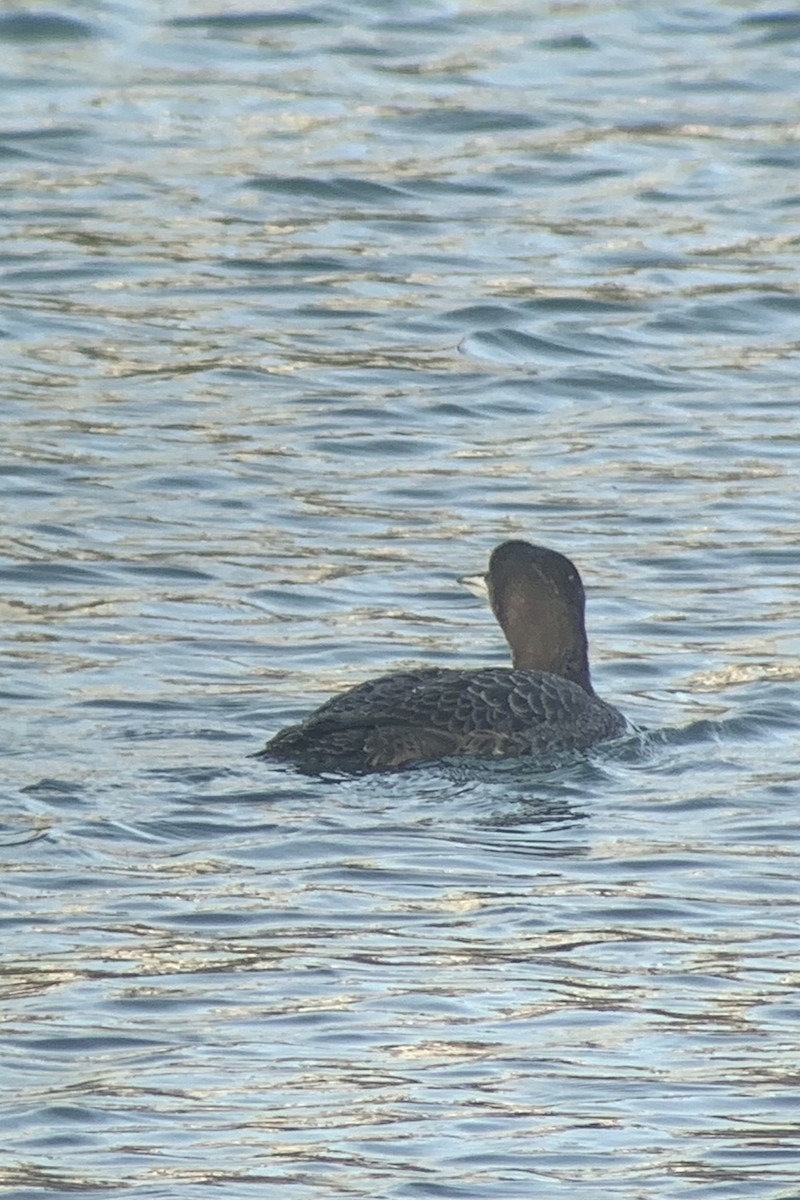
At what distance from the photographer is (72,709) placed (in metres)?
10.6

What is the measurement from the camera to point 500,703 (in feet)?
33.0

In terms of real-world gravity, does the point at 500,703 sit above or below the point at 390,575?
above

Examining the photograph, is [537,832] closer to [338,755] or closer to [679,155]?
[338,755]

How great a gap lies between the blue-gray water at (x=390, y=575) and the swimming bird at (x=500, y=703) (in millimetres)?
129

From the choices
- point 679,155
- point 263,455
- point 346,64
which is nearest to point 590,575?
point 263,455

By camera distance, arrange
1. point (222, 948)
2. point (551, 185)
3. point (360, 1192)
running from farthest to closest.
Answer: point (551, 185) < point (222, 948) < point (360, 1192)

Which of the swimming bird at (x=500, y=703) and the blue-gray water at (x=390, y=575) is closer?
the blue-gray water at (x=390, y=575)

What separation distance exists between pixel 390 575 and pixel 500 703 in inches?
103

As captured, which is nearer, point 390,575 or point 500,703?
point 500,703

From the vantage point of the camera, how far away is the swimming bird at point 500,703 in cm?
969

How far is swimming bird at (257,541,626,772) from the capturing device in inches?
381

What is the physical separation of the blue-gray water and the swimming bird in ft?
0.42

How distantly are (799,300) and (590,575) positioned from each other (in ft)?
16.2

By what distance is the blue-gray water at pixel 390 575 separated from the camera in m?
6.91
